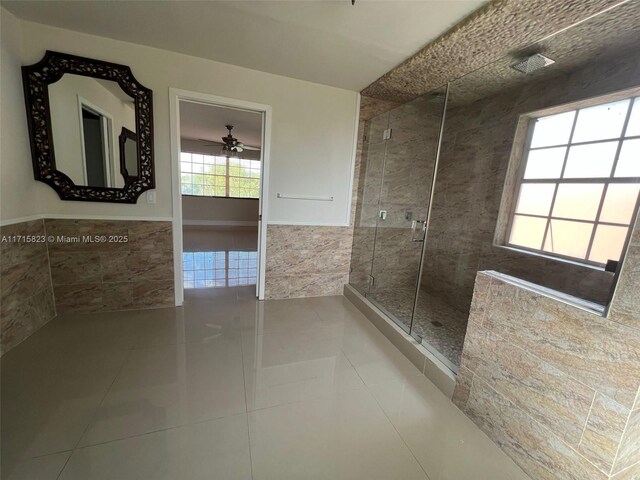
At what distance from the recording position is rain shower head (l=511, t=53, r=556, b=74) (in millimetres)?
1852

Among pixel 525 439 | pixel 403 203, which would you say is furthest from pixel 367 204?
pixel 525 439

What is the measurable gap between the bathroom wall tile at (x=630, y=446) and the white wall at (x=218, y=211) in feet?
24.4

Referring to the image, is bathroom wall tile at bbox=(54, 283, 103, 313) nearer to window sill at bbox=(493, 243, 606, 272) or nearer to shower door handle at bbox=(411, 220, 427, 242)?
shower door handle at bbox=(411, 220, 427, 242)

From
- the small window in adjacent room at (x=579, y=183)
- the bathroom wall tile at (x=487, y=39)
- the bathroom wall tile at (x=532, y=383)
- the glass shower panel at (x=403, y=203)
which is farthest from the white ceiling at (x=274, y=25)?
the bathroom wall tile at (x=532, y=383)

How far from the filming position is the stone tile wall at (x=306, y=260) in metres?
2.96

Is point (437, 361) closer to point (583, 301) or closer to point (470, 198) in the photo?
point (583, 301)

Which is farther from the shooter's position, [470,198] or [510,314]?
[470,198]

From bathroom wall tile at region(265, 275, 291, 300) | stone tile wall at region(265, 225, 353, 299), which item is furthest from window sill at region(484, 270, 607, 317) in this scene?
bathroom wall tile at region(265, 275, 291, 300)

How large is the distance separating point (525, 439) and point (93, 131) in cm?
368

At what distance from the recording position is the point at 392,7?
1.53 m

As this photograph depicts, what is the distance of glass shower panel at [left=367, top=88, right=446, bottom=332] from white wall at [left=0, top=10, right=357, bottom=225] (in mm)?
487

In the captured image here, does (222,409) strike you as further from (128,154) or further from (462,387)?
(128,154)

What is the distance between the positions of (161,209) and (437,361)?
276 centimetres

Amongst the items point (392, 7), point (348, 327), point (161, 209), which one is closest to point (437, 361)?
point (348, 327)
